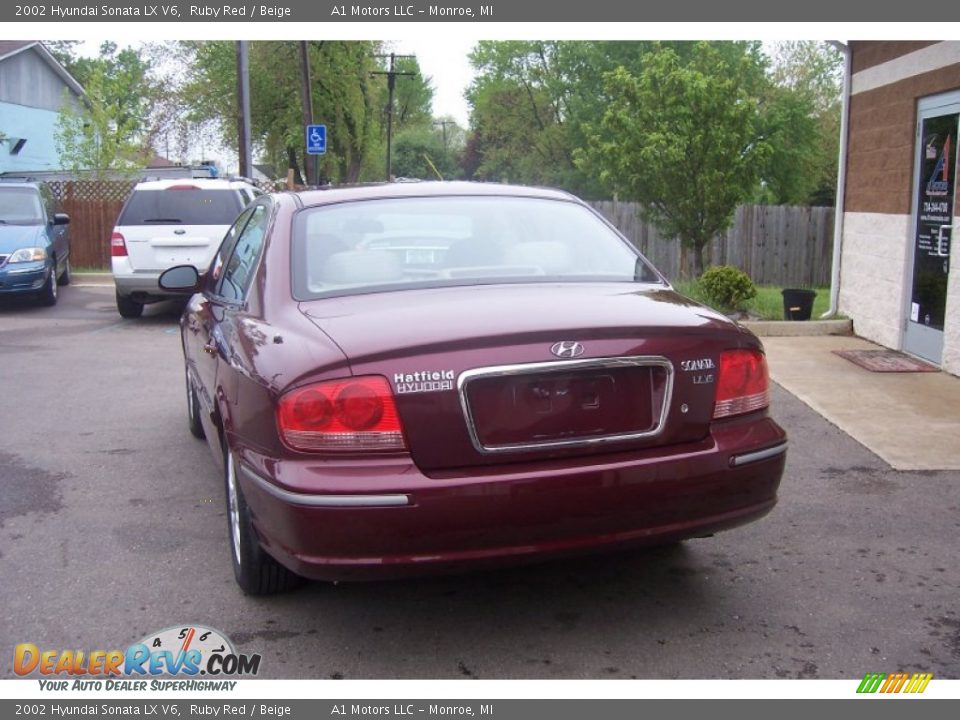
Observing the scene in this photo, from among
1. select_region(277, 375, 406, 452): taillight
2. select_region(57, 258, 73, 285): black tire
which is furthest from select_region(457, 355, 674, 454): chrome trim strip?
select_region(57, 258, 73, 285): black tire

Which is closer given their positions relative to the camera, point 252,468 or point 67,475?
point 252,468

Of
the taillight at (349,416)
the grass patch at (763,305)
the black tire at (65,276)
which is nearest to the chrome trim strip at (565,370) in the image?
the taillight at (349,416)

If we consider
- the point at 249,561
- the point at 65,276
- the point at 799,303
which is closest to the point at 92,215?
the point at 65,276

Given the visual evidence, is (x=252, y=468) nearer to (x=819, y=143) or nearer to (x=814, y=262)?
(x=814, y=262)

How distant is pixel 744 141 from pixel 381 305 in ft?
41.8

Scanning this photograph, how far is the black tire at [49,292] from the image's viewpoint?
13789mm

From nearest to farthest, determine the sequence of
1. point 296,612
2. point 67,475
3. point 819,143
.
→ 1. point 296,612
2. point 67,475
3. point 819,143

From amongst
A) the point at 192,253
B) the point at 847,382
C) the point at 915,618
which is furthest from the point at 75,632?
the point at 192,253

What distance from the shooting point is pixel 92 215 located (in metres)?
21.4

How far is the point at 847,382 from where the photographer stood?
8.23 meters

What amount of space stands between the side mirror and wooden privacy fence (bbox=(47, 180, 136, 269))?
16.8m

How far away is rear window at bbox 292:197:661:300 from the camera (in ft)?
13.1

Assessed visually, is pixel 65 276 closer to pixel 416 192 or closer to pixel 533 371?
pixel 416 192

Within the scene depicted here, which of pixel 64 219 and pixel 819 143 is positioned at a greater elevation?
pixel 819 143
